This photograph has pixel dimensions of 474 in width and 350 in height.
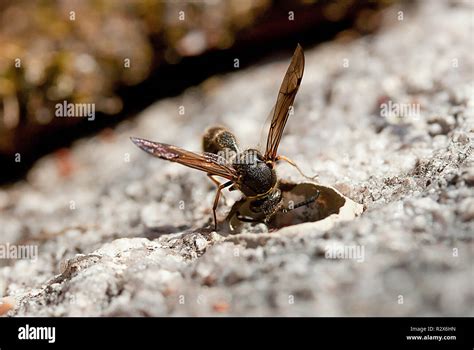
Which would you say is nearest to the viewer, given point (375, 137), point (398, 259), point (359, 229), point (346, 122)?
point (398, 259)

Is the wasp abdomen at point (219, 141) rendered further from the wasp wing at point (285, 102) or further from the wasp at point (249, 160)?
the wasp wing at point (285, 102)

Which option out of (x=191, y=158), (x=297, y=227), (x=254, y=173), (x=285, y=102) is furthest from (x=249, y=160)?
(x=297, y=227)

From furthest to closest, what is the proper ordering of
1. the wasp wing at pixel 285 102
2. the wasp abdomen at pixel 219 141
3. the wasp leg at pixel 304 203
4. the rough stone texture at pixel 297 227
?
1. the wasp abdomen at pixel 219 141
2. the wasp wing at pixel 285 102
3. the wasp leg at pixel 304 203
4. the rough stone texture at pixel 297 227

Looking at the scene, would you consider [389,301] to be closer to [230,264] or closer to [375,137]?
[230,264]

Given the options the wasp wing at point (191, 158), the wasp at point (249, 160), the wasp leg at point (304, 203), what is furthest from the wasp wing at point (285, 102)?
the wasp leg at point (304, 203)

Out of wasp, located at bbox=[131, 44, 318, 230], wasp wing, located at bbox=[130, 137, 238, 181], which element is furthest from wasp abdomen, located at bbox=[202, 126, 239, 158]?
wasp wing, located at bbox=[130, 137, 238, 181]

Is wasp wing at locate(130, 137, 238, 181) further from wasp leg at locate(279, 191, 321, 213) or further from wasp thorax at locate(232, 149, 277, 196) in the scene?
wasp leg at locate(279, 191, 321, 213)
